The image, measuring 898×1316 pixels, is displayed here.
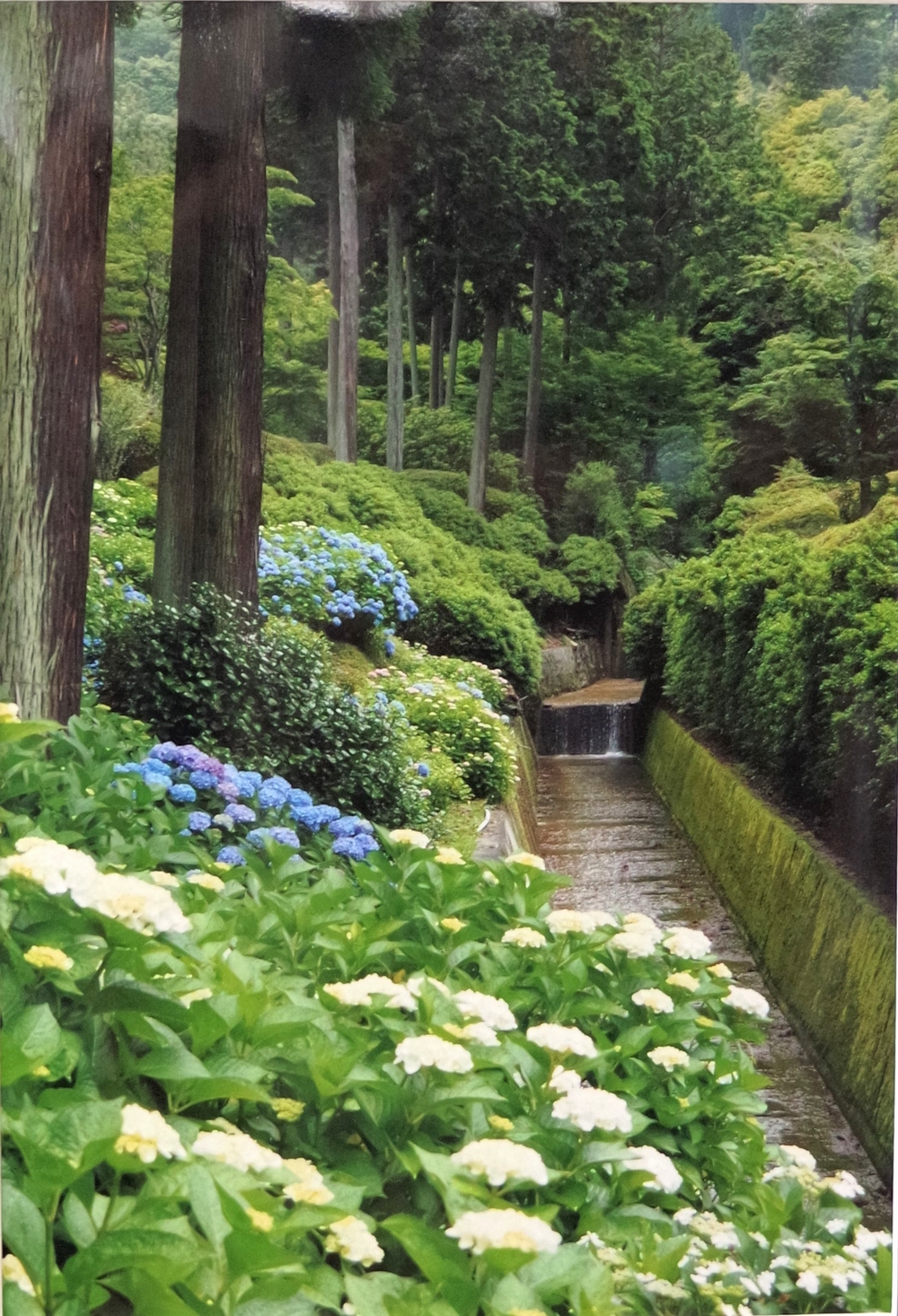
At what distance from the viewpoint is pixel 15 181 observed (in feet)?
7.08

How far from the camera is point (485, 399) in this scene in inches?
102

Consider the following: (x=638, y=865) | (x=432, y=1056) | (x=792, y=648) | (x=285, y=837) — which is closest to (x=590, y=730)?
(x=638, y=865)

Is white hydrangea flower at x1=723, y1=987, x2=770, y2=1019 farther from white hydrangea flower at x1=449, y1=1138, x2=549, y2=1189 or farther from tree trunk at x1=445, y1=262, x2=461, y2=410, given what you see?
tree trunk at x1=445, y1=262, x2=461, y2=410

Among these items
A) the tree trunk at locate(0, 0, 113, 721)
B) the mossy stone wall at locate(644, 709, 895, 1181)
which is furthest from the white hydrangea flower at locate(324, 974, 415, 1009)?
the mossy stone wall at locate(644, 709, 895, 1181)

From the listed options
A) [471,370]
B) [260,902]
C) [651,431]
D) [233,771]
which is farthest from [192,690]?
[651,431]

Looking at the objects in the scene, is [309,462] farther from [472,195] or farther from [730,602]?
[730,602]

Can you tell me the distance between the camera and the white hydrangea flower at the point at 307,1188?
1347 mm

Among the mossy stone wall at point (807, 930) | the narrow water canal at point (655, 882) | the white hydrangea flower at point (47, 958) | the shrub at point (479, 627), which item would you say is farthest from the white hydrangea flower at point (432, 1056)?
the shrub at point (479, 627)

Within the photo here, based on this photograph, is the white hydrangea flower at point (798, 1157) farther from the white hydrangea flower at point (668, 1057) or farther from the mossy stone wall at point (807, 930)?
the white hydrangea flower at point (668, 1057)

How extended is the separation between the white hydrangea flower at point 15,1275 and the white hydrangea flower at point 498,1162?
1.55 feet

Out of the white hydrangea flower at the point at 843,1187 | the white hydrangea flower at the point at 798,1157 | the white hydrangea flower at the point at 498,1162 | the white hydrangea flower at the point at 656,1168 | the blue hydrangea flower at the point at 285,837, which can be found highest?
the blue hydrangea flower at the point at 285,837

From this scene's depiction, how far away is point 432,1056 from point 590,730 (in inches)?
55.4

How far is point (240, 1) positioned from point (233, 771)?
1.58 metres

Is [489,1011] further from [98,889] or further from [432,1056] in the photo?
[98,889]
